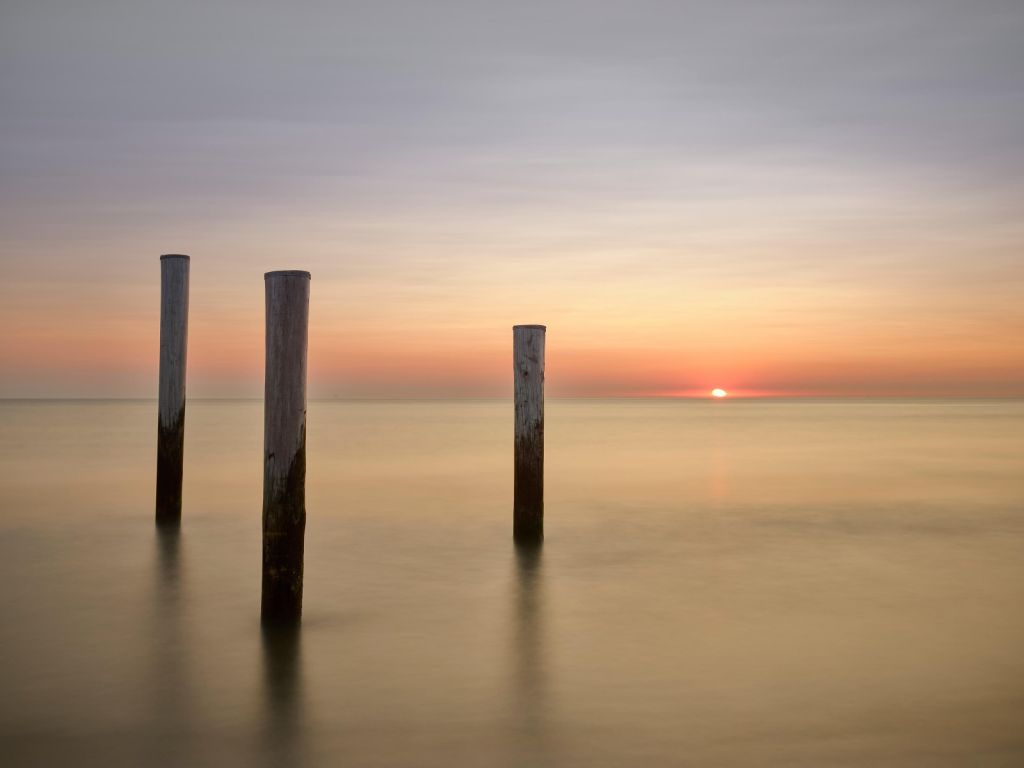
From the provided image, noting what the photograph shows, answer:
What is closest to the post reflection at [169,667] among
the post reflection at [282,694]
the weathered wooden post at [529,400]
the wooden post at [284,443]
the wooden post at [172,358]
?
the post reflection at [282,694]

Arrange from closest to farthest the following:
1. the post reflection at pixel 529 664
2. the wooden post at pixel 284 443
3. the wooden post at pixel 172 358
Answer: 1. the post reflection at pixel 529 664
2. the wooden post at pixel 284 443
3. the wooden post at pixel 172 358

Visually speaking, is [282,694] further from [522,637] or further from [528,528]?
[528,528]

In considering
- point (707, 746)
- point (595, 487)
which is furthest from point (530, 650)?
point (595, 487)

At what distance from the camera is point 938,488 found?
1773 centimetres

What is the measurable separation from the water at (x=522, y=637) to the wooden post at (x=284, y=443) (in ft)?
1.28

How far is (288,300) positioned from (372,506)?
8.78 m

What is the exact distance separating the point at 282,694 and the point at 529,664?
62.9 inches

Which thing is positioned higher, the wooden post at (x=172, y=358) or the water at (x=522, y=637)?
the wooden post at (x=172, y=358)

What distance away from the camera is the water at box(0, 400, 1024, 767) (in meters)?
4.66

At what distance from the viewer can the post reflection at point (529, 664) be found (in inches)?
185

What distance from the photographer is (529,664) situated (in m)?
6.09

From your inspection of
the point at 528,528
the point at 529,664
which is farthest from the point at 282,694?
the point at 528,528

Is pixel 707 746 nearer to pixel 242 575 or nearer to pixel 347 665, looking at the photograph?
pixel 347 665

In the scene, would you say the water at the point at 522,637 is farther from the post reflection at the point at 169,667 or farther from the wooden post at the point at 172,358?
the wooden post at the point at 172,358
